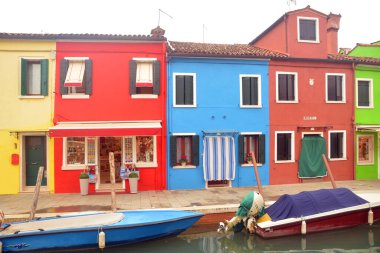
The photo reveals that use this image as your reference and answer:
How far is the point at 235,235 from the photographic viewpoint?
1023cm

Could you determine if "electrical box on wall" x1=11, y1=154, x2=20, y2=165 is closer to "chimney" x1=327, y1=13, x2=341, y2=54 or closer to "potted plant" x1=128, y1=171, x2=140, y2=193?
"potted plant" x1=128, y1=171, x2=140, y2=193

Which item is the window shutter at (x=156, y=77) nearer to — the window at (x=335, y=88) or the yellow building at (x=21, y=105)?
the yellow building at (x=21, y=105)

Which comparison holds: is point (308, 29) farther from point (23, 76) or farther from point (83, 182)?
point (23, 76)

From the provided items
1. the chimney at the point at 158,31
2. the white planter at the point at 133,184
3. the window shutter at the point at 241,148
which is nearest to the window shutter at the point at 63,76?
the chimney at the point at 158,31

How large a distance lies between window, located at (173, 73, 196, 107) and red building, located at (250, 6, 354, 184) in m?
4.11

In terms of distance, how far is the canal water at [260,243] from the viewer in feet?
29.9

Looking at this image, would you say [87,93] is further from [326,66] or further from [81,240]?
[326,66]

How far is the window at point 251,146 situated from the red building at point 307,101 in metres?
0.64

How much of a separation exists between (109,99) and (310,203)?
31.3 feet

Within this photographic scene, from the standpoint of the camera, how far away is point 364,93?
1622cm

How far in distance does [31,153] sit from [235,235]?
9.93m

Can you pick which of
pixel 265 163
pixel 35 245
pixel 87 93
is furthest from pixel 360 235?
pixel 87 93

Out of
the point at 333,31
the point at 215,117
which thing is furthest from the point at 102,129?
the point at 333,31

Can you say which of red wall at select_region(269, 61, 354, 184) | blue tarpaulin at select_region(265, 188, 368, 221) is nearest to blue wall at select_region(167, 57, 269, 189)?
red wall at select_region(269, 61, 354, 184)
